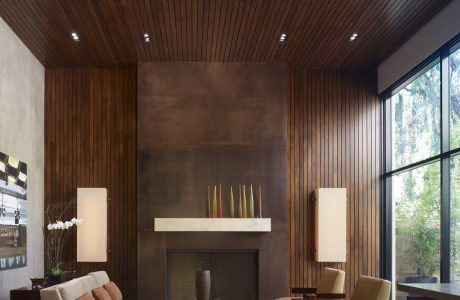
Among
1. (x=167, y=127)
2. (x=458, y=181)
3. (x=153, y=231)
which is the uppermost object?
(x=167, y=127)

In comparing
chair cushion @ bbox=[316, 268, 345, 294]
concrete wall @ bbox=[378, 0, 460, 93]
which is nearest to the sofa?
chair cushion @ bbox=[316, 268, 345, 294]

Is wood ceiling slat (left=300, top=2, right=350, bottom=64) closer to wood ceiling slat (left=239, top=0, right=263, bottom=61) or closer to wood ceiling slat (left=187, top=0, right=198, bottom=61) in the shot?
wood ceiling slat (left=239, top=0, right=263, bottom=61)

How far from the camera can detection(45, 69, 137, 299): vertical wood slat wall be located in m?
11.4

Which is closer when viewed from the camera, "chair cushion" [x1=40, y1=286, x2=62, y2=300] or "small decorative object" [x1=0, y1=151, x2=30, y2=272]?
"chair cushion" [x1=40, y1=286, x2=62, y2=300]

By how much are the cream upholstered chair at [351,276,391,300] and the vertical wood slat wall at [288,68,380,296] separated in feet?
14.4

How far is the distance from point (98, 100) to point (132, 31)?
234 centimetres

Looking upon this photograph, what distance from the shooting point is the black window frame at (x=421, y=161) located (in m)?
8.68

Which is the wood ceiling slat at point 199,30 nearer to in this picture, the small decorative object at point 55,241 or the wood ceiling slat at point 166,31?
the wood ceiling slat at point 166,31

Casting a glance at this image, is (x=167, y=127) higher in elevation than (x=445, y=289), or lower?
higher

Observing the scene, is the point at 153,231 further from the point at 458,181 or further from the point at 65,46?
the point at 458,181

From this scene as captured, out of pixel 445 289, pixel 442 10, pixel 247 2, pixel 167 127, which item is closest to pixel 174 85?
pixel 167 127

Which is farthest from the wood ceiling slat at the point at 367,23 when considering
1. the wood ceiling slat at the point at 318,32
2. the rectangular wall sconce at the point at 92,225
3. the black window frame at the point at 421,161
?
the rectangular wall sconce at the point at 92,225

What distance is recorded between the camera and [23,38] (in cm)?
989

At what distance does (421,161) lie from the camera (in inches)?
378
